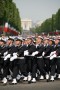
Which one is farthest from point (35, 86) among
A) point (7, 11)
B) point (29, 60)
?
point (7, 11)

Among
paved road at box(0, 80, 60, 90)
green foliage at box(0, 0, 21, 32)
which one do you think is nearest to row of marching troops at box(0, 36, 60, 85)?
paved road at box(0, 80, 60, 90)

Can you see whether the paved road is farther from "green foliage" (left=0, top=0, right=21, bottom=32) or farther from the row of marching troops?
"green foliage" (left=0, top=0, right=21, bottom=32)

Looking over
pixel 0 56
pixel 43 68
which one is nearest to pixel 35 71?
pixel 43 68

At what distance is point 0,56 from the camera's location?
15.3 m

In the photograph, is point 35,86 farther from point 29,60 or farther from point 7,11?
point 7,11

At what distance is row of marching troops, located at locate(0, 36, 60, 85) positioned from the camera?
49.6ft

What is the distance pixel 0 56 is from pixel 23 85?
57.2 inches

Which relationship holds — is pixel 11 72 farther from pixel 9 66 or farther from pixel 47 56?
pixel 47 56

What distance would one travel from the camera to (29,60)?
15672 millimetres

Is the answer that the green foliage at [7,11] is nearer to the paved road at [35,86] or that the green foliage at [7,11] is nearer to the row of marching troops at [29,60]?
the row of marching troops at [29,60]

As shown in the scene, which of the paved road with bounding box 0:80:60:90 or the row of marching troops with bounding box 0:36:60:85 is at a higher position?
the row of marching troops with bounding box 0:36:60:85

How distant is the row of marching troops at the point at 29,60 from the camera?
15125 millimetres

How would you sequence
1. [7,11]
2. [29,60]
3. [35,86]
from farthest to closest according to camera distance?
[7,11], [29,60], [35,86]

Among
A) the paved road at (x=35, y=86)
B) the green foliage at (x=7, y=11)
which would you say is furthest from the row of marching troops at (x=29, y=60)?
the green foliage at (x=7, y=11)
